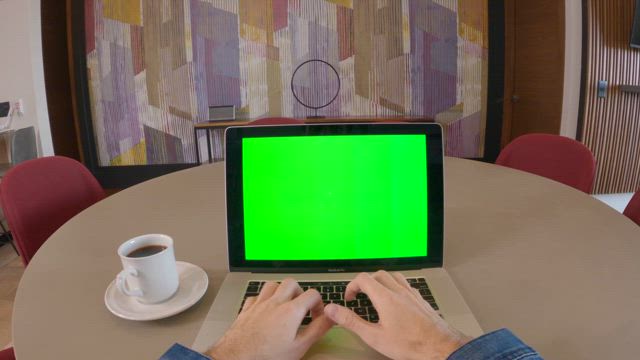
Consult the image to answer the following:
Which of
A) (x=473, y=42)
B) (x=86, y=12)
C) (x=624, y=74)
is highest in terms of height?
(x=86, y=12)

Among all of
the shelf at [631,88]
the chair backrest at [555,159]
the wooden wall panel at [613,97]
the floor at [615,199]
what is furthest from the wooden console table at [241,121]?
the chair backrest at [555,159]

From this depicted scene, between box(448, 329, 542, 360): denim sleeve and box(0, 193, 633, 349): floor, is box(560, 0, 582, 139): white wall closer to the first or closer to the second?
box(0, 193, 633, 349): floor

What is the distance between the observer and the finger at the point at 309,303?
57cm

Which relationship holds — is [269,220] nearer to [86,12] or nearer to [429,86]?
[429,86]

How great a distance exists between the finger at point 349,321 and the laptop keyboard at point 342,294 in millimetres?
64

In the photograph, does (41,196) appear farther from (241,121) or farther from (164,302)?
(241,121)

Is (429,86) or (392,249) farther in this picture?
(429,86)

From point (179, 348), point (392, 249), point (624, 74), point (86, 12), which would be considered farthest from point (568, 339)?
point (86, 12)

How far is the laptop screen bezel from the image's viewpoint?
773mm

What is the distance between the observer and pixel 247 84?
3.91 m

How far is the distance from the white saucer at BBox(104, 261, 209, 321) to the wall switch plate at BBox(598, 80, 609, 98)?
3651 millimetres

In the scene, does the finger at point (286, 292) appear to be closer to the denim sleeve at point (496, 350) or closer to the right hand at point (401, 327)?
the right hand at point (401, 327)

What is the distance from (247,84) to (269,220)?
11.1 feet

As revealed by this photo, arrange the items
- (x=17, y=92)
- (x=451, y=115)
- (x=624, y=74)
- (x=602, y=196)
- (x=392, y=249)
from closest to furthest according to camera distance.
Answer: (x=392, y=249) → (x=624, y=74) → (x=602, y=196) → (x=17, y=92) → (x=451, y=115)
